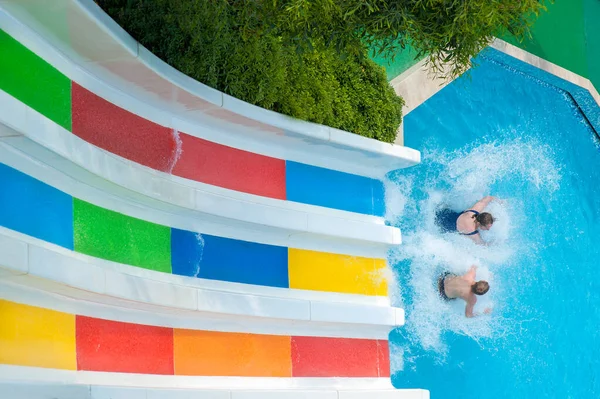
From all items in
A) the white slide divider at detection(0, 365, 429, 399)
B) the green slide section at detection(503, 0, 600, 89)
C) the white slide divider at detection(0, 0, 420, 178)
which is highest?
the green slide section at detection(503, 0, 600, 89)

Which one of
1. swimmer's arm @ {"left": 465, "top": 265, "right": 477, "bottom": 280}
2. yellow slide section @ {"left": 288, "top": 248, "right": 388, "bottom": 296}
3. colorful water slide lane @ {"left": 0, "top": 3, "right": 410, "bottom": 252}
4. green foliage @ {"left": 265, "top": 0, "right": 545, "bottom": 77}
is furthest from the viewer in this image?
swimmer's arm @ {"left": 465, "top": 265, "right": 477, "bottom": 280}

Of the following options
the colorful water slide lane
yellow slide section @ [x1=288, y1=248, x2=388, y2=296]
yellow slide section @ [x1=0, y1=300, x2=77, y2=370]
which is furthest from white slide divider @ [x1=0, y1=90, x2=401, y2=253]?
yellow slide section @ [x1=0, y1=300, x2=77, y2=370]

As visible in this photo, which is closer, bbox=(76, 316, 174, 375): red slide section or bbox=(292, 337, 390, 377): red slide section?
bbox=(76, 316, 174, 375): red slide section

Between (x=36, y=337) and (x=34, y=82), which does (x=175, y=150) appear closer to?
(x=34, y=82)

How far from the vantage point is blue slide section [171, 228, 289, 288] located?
314 inches

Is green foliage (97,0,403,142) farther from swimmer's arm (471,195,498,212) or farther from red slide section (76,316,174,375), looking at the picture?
red slide section (76,316,174,375)

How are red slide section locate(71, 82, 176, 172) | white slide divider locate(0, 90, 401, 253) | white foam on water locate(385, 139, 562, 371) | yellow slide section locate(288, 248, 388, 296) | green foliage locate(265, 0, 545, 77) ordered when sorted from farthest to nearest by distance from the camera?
white foam on water locate(385, 139, 562, 371) → yellow slide section locate(288, 248, 388, 296) → red slide section locate(71, 82, 176, 172) → green foliage locate(265, 0, 545, 77) → white slide divider locate(0, 90, 401, 253)

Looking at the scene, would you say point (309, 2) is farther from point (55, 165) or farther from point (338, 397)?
point (338, 397)

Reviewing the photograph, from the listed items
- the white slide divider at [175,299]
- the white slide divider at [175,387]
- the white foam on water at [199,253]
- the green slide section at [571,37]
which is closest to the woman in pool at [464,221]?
the white slide divider at [175,299]

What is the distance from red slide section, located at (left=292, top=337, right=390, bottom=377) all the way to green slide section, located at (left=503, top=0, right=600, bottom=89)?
16.8 feet

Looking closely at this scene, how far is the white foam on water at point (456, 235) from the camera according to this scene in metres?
10.3

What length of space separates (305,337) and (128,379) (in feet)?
7.26

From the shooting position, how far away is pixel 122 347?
7.15m

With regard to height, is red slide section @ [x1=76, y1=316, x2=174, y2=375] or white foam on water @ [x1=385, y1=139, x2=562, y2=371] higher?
white foam on water @ [x1=385, y1=139, x2=562, y2=371]
